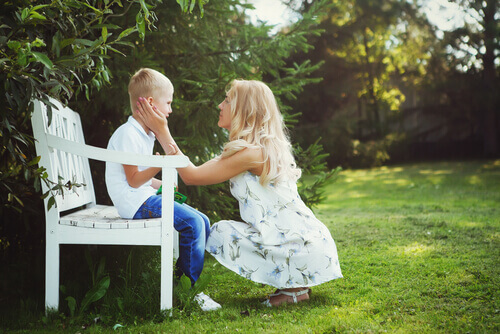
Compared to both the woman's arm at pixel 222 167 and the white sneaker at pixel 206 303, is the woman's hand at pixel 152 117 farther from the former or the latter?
the white sneaker at pixel 206 303

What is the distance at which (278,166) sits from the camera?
276 cm

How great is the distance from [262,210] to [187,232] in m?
0.46

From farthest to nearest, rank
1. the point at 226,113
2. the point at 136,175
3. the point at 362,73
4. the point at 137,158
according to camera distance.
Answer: the point at 362,73 < the point at 226,113 < the point at 136,175 < the point at 137,158

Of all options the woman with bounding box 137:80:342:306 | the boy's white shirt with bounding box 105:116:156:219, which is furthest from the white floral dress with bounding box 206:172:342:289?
the boy's white shirt with bounding box 105:116:156:219

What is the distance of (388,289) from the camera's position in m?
2.97

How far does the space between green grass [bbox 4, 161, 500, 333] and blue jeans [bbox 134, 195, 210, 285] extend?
10.0 inches

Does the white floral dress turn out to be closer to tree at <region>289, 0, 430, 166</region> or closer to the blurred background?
the blurred background

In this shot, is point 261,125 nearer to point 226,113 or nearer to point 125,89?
point 226,113

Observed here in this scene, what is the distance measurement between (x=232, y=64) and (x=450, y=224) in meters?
3.00

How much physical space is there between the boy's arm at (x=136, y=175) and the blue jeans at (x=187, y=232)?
0.13m

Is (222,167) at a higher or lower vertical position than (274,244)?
higher

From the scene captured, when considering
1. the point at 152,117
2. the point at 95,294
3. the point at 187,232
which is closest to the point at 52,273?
the point at 95,294

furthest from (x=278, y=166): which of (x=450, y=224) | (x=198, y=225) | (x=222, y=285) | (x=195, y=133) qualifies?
(x=450, y=224)

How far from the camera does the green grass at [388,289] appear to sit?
2.33m
